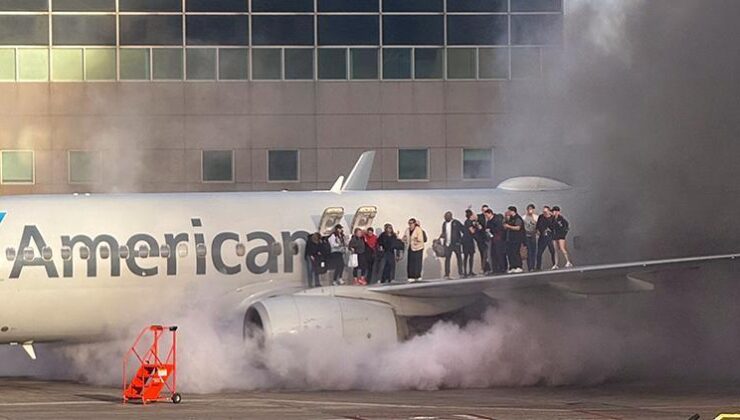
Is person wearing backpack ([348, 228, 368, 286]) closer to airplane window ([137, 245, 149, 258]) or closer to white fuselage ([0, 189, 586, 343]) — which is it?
white fuselage ([0, 189, 586, 343])

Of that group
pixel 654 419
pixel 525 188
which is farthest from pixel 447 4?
pixel 654 419

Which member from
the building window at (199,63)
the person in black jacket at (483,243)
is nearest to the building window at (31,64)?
the building window at (199,63)

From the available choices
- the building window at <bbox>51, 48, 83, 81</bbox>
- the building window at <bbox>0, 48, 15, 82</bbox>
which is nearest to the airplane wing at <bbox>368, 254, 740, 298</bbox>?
the building window at <bbox>51, 48, 83, 81</bbox>

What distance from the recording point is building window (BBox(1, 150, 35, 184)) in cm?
4328

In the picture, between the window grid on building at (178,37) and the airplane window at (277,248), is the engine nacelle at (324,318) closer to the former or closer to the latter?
the airplane window at (277,248)

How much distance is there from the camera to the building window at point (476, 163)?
43.8 m

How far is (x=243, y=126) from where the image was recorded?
43156 mm

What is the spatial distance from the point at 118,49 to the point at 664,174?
1699cm

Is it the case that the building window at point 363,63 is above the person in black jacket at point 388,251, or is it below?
above

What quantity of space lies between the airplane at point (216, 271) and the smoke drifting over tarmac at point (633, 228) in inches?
24.6

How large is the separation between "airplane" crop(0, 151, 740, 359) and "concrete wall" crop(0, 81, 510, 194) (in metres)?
11.9

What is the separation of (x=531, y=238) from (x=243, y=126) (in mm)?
14114

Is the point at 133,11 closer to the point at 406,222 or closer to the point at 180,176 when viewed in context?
the point at 180,176

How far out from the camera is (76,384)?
96.9 feet
